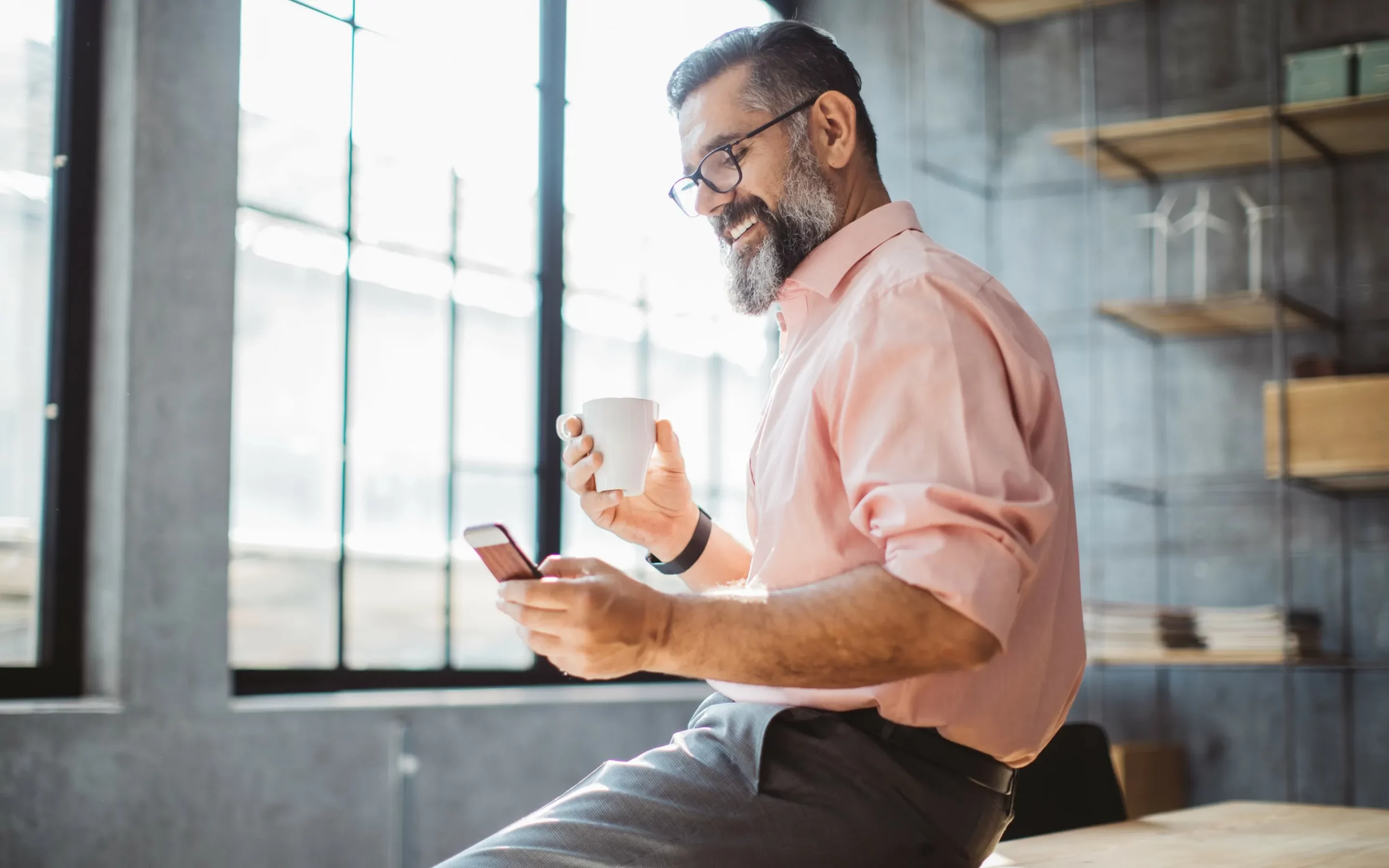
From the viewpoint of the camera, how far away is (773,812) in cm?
121

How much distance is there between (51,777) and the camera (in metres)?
2.53

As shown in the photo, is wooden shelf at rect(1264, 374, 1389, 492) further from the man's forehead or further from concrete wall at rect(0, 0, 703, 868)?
the man's forehead

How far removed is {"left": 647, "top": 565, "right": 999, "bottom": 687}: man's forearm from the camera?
1.12m

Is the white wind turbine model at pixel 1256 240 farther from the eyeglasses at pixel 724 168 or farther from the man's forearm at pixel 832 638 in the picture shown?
the man's forearm at pixel 832 638

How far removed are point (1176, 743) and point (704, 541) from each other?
10.3 ft

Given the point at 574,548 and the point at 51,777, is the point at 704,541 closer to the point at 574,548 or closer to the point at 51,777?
the point at 51,777

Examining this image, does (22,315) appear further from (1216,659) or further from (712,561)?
(1216,659)

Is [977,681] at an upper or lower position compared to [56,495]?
lower

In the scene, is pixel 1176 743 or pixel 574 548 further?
pixel 1176 743

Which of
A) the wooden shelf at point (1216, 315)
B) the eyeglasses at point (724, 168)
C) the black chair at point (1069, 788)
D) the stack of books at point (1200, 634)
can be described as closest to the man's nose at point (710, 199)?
the eyeglasses at point (724, 168)

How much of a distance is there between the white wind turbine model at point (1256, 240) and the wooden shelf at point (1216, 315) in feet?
0.40

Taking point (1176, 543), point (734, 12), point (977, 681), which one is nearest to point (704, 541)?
point (977, 681)

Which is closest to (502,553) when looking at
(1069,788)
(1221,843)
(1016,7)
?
(1221,843)

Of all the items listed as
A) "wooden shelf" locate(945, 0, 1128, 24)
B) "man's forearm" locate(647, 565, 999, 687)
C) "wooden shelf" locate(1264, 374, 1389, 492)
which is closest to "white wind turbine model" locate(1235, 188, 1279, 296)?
"wooden shelf" locate(1264, 374, 1389, 492)
